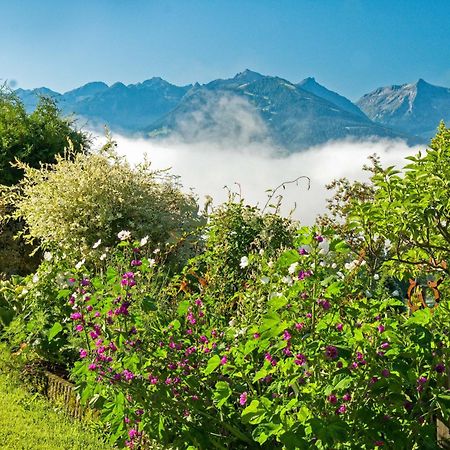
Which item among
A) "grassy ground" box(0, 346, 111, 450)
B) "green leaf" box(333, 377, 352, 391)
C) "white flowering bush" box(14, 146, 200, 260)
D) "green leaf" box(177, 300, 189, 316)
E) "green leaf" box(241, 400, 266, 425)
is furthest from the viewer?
"white flowering bush" box(14, 146, 200, 260)

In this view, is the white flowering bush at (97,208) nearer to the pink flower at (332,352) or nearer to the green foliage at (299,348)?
the green foliage at (299,348)

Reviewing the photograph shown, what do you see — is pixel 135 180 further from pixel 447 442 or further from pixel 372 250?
pixel 447 442

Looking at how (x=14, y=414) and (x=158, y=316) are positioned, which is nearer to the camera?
(x=158, y=316)

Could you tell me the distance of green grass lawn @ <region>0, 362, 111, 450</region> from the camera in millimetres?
5188

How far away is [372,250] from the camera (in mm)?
4480

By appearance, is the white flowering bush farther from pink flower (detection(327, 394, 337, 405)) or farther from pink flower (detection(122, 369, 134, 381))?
pink flower (detection(327, 394, 337, 405))

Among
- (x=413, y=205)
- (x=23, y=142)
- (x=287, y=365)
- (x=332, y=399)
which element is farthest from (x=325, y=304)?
(x=23, y=142)

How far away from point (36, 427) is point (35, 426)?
0.01m

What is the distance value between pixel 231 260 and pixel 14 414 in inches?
107

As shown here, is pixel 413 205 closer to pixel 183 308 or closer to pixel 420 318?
pixel 420 318

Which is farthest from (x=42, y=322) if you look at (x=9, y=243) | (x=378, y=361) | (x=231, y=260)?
(x=9, y=243)

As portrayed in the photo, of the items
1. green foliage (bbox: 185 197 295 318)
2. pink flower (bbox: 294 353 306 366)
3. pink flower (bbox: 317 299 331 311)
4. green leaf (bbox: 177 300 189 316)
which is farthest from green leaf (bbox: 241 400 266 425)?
green foliage (bbox: 185 197 295 318)

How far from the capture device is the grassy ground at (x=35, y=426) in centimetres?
519

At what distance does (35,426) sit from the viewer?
18.4ft
